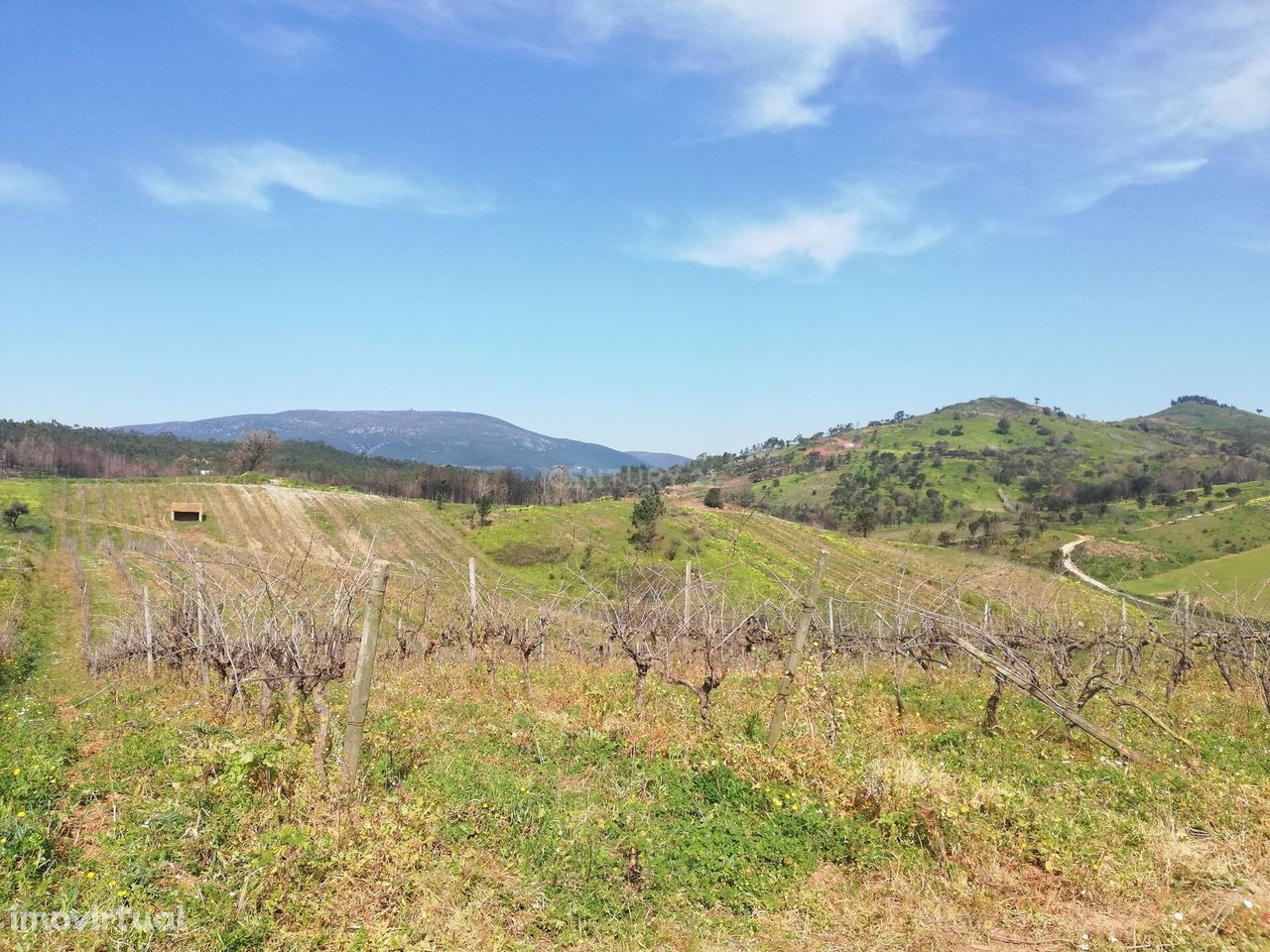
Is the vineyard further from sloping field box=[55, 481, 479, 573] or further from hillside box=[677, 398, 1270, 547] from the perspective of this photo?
hillside box=[677, 398, 1270, 547]

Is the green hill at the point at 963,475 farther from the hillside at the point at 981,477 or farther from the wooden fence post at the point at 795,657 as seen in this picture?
the wooden fence post at the point at 795,657

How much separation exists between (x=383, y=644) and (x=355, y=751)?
18383mm

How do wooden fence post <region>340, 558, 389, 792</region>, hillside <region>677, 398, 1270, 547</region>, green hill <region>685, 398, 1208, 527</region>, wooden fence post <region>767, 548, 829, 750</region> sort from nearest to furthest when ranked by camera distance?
1. wooden fence post <region>340, 558, 389, 792</region>
2. wooden fence post <region>767, 548, 829, 750</region>
3. hillside <region>677, 398, 1270, 547</region>
4. green hill <region>685, 398, 1208, 527</region>

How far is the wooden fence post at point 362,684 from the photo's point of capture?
6.39 m

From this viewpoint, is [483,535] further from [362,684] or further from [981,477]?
[981,477]

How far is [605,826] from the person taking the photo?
668 centimetres

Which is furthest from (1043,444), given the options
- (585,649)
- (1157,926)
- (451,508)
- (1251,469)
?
(1157,926)

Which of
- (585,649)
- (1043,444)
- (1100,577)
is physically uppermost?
(1043,444)

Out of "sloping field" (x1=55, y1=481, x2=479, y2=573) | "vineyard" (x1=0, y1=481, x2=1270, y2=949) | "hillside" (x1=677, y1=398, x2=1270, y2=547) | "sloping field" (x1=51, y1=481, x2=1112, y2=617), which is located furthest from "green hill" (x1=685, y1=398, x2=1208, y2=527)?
"vineyard" (x1=0, y1=481, x2=1270, y2=949)

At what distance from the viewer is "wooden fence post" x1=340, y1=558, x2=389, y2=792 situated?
639cm

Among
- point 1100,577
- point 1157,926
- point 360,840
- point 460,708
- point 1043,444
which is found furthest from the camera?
point 1043,444

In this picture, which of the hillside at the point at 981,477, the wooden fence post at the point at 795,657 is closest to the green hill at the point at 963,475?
the hillside at the point at 981,477

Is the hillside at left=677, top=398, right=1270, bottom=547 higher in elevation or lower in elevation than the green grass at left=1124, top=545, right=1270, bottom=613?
higher

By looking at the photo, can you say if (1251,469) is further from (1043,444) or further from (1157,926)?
(1157,926)
